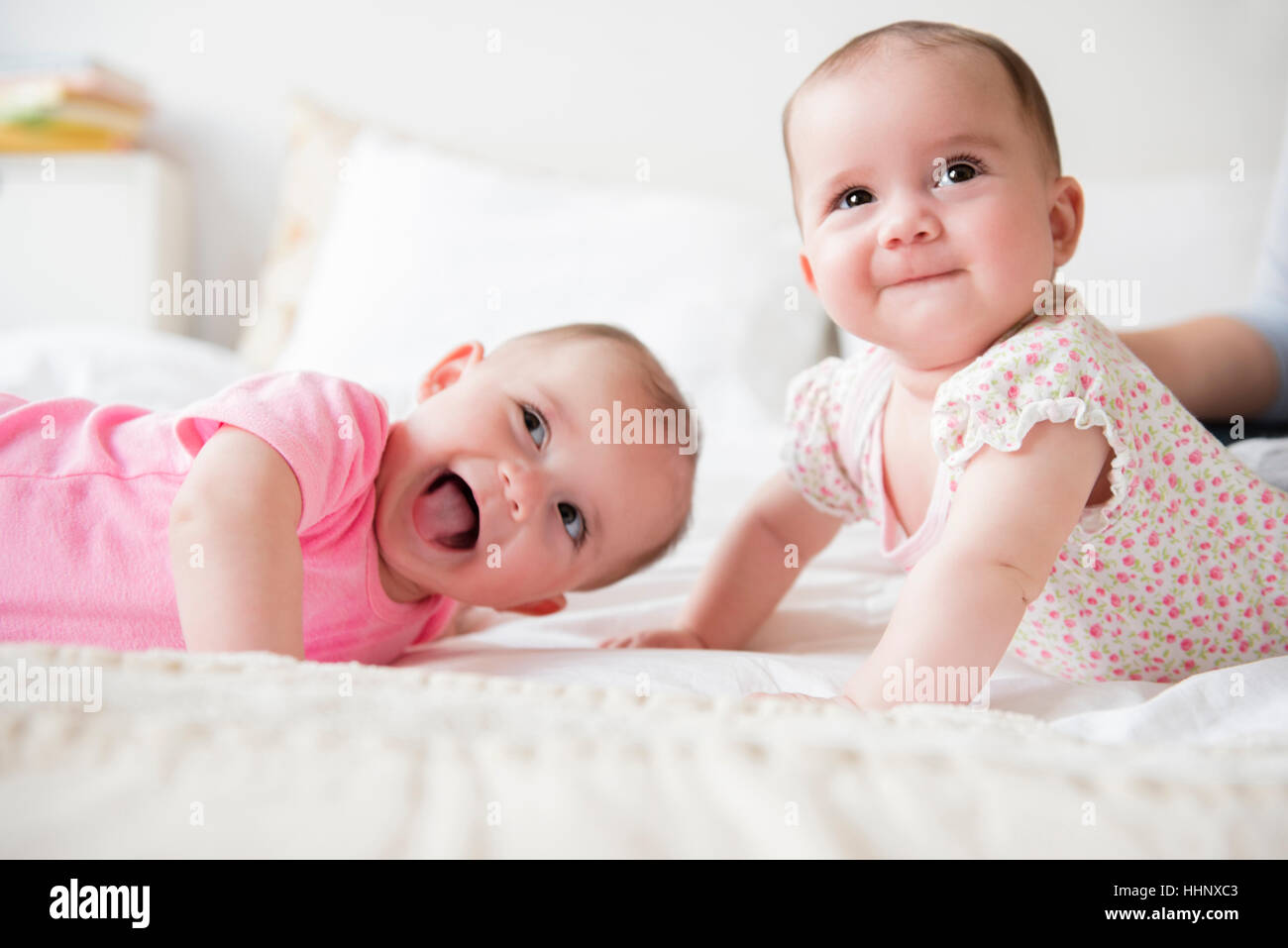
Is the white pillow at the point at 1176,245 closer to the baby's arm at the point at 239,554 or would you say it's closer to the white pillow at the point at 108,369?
the white pillow at the point at 108,369

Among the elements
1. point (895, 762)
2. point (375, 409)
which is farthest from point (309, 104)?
point (895, 762)

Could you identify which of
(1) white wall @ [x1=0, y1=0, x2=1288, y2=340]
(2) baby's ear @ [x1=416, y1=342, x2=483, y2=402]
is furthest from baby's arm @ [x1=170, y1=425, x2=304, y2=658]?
(1) white wall @ [x1=0, y1=0, x2=1288, y2=340]

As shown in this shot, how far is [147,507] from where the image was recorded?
837 mm

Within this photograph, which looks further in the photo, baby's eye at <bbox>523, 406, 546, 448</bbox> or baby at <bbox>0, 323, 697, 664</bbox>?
baby's eye at <bbox>523, 406, 546, 448</bbox>

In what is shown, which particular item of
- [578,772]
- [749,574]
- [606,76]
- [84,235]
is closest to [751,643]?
[749,574]

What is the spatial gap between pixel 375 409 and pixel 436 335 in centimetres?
104

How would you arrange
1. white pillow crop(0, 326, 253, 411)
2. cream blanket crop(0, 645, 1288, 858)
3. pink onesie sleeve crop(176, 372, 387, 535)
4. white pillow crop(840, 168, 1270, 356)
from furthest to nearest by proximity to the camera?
1. white pillow crop(840, 168, 1270, 356)
2. white pillow crop(0, 326, 253, 411)
3. pink onesie sleeve crop(176, 372, 387, 535)
4. cream blanket crop(0, 645, 1288, 858)

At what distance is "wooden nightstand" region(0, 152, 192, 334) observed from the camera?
2457 mm

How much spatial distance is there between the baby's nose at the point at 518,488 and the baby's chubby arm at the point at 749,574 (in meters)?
0.20

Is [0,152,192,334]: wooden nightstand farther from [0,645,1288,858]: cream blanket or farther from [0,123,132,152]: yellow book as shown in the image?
[0,645,1288,858]: cream blanket

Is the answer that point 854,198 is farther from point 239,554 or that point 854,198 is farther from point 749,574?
point 239,554

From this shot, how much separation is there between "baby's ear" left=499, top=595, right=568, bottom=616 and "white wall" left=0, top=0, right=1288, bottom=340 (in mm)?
1391

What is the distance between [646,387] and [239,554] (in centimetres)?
38
